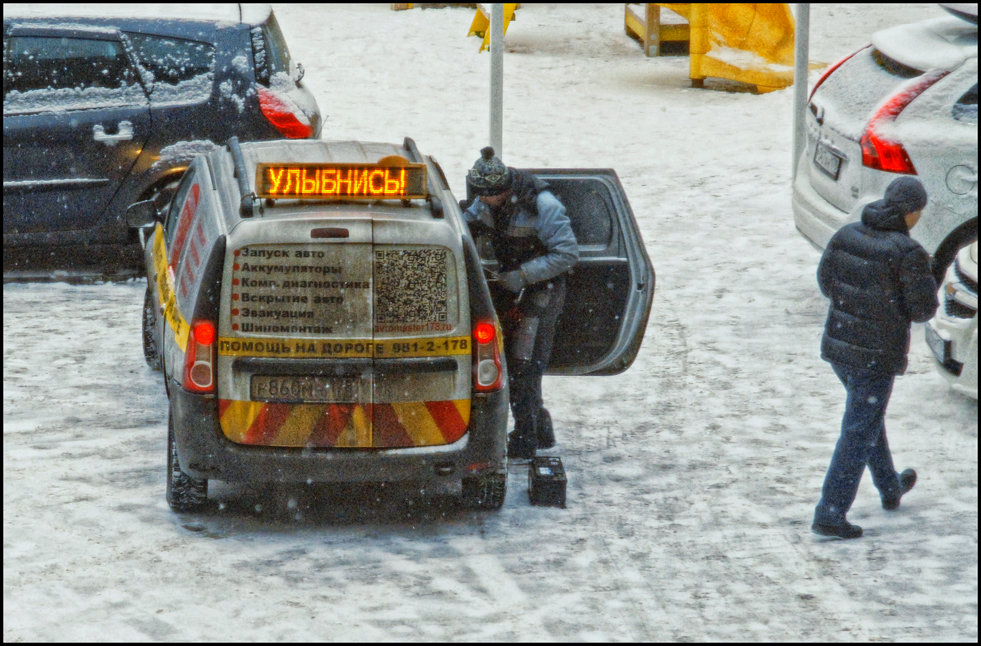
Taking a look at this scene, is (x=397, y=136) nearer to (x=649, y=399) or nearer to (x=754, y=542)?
(x=649, y=399)

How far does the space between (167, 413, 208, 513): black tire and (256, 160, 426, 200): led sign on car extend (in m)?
1.19

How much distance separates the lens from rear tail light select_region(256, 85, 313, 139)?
1054 centimetres

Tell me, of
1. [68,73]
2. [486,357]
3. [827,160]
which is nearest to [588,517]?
[486,357]

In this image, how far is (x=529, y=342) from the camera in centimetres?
722

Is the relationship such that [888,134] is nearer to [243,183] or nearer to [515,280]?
[515,280]

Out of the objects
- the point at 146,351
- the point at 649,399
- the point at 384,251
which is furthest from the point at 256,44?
the point at 384,251

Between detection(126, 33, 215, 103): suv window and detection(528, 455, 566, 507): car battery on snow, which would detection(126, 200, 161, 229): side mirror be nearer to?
detection(126, 33, 215, 103): suv window

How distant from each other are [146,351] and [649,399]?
10.1 feet

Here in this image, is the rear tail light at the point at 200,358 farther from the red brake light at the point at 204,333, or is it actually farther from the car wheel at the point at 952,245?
the car wheel at the point at 952,245

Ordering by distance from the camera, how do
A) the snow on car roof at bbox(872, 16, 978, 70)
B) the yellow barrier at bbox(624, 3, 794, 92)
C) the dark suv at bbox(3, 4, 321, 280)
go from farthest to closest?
the yellow barrier at bbox(624, 3, 794, 92), the dark suv at bbox(3, 4, 321, 280), the snow on car roof at bbox(872, 16, 978, 70)

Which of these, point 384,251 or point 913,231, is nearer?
point 384,251

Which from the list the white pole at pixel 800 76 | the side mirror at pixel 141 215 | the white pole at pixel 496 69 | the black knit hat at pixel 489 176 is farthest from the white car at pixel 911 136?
the side mirror at pixel 141 215

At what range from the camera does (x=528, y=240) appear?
23.6ft

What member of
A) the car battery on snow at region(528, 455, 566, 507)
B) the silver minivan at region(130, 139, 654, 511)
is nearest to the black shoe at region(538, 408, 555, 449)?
the car battery on snow at region(528, 455, 566, 507)
